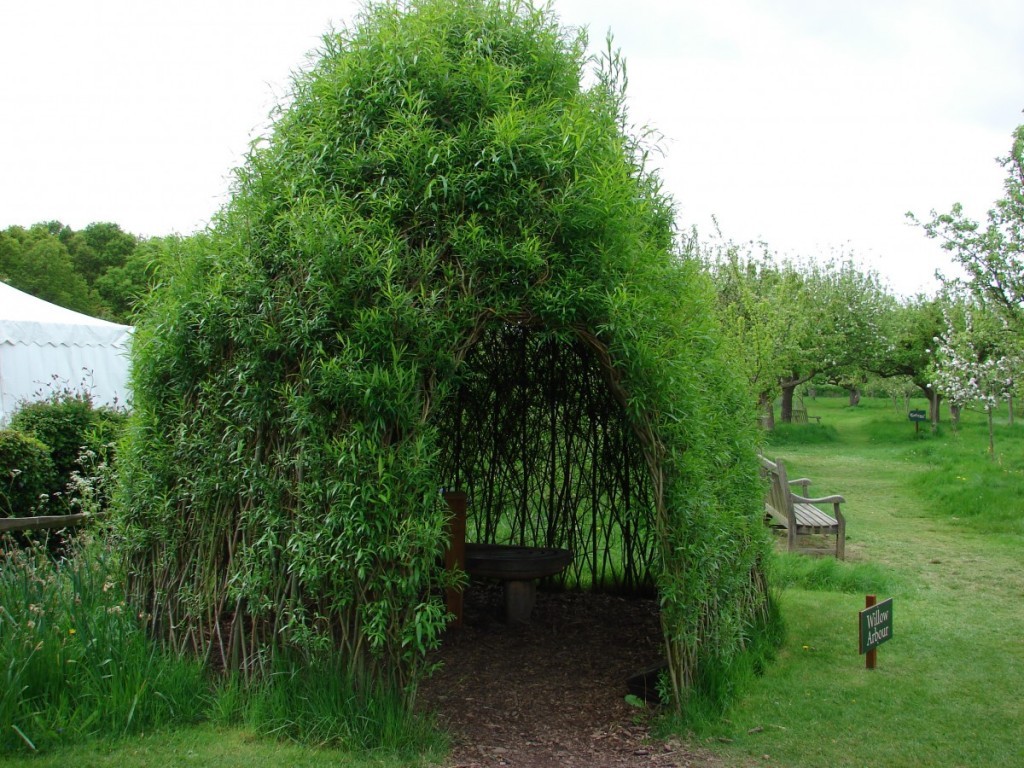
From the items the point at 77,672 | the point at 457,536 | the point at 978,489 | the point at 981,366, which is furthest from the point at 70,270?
the point at 77,672

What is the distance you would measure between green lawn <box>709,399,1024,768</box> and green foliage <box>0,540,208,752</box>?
2602 millimetres

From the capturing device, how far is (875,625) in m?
5.12

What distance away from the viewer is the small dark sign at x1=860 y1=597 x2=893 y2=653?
501 cm

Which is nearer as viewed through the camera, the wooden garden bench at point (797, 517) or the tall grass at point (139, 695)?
the tall grass at point (139, 695)

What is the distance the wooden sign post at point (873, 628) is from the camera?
5016mm

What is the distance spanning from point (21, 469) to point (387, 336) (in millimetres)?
4441

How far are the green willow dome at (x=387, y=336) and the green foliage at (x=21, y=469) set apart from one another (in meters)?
3.05

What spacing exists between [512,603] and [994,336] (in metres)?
13.7

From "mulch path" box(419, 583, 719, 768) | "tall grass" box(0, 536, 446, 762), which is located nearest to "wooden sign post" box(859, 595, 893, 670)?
"mulch path" box(419, 583, 719, 768)

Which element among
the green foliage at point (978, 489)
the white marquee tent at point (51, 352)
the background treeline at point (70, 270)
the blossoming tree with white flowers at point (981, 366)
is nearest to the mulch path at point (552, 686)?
the green foliage at point (978, 489)

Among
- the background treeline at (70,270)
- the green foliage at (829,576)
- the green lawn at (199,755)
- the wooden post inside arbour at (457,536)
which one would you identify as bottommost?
the green foliage at (829,576)

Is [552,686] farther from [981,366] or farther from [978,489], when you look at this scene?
[981,366]

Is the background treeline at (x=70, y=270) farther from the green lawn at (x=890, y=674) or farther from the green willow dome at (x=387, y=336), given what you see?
the green willow dome at (x=387, y=336)

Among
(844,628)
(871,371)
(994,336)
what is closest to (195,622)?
(844,628)
